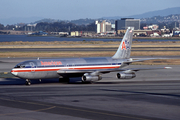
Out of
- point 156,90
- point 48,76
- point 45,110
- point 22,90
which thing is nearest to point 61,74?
point 48,76

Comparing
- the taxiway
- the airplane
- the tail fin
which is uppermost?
the tail fin

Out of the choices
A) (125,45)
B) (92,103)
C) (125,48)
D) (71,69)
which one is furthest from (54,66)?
(92,103)

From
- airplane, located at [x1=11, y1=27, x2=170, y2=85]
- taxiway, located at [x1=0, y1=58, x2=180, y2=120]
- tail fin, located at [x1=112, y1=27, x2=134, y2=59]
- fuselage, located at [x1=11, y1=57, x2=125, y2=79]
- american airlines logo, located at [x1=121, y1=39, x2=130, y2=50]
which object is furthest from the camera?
american airlines logo, located at [x1=121, y1=39, x2=130, y2=50]

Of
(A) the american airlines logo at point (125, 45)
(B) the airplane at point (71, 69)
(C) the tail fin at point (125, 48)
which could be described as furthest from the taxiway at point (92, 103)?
(A) the american airlines logo at point (125, 45)

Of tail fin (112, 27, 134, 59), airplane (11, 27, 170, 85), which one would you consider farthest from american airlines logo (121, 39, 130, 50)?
airplane (11, 27, 170, 85)

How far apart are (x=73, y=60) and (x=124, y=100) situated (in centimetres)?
1609

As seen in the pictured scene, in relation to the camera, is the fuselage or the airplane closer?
the fuselage

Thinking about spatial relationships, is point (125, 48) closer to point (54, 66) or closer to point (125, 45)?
point (125, 45)

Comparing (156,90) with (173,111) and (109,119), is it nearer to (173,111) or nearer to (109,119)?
(173,111)

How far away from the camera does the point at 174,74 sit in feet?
171

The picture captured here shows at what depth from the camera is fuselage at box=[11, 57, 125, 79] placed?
3947cm

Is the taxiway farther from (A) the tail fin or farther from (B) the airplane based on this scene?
(A) the tail fin

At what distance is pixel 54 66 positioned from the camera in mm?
41375

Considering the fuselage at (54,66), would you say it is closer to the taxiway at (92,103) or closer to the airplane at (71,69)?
the airplane at (71,69)
